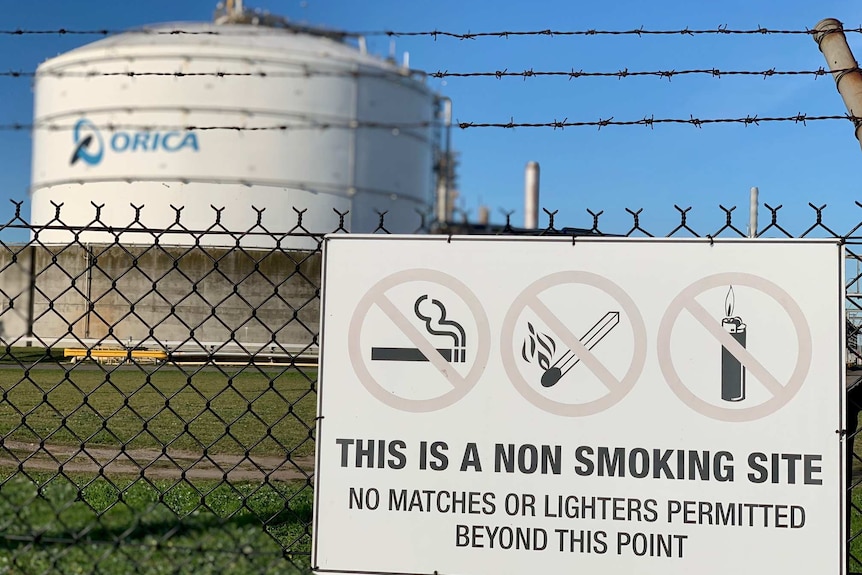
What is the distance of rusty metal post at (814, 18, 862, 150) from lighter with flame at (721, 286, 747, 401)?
50.0 inches

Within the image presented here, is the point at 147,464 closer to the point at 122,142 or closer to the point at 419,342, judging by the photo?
the point at 419,342

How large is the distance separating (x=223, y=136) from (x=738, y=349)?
59.3 feet

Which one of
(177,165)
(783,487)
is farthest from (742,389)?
(177,165)

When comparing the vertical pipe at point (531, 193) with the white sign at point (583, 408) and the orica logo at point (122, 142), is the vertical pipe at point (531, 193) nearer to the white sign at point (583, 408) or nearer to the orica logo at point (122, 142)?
the orica logo at point (122, 142)

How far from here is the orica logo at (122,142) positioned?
19.3 m

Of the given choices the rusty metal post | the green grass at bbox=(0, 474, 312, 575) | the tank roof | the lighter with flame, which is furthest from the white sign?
the tank roof

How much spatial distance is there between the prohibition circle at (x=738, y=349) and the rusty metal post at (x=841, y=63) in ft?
3.84

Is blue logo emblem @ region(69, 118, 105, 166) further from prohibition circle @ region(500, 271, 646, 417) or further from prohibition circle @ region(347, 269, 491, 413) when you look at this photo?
prohibition circle @ region(500, 271, 646, 417)

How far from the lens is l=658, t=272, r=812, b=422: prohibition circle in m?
2.48

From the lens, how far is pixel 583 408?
253cm

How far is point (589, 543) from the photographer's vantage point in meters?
2.49

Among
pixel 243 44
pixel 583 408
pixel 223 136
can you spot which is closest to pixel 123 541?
pixel 583 408

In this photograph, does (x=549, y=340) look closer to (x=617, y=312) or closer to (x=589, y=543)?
(x=617, y=312)

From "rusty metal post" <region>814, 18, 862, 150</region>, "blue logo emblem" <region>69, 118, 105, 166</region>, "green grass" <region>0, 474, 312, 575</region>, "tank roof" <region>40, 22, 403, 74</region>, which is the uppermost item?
"tank roof" <region>40, 22, 403, 74</region>
